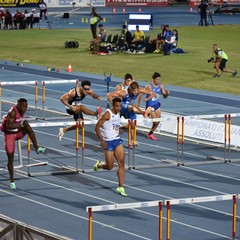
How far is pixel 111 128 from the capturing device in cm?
1841

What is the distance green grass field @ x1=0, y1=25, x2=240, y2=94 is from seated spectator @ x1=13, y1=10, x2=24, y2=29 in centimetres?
127

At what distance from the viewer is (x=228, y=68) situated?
39.3 meters

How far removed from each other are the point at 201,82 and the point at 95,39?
35.2ft

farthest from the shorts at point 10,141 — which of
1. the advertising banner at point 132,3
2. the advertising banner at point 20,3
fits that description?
the advertising banner at point 132,3

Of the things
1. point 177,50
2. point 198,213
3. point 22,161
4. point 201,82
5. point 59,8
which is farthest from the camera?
point 59,8

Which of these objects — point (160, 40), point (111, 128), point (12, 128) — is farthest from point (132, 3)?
point (111, 128)

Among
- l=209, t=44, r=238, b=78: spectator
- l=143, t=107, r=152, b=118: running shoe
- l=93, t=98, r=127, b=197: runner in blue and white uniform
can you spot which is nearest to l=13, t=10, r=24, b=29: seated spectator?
l=209, t=44, r=238, b=78: spectator

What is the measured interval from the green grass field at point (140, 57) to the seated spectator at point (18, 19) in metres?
1.27

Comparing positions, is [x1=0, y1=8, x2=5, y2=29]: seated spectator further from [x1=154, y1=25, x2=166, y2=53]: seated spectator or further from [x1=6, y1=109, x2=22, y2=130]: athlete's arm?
[x1=6, y1=109, x2=22, y2=130]: athlete's arm

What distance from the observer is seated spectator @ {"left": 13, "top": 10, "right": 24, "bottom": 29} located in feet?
190

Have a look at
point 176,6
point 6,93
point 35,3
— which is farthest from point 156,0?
point 6,93

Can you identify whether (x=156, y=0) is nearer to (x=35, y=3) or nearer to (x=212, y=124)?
(x=35, y=3)

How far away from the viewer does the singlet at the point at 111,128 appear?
1836cm

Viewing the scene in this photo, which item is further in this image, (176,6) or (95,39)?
(176,6)
